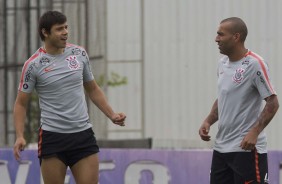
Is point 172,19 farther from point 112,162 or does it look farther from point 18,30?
point 112,162

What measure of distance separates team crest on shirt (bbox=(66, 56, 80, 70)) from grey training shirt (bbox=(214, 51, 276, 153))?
44.3 inches

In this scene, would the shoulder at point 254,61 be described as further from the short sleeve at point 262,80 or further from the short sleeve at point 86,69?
the short sleeve at point 86,69

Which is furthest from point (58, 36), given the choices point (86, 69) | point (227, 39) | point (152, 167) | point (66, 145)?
point (152, 167)

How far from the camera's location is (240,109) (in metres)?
9.07

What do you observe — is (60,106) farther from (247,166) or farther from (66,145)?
(247,166)

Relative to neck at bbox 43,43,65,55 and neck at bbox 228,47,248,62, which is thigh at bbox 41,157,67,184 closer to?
neck at bbox 43,43,65,55

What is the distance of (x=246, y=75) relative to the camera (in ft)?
29.6

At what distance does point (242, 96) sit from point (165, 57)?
28.5 feet

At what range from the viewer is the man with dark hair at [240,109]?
29.4ft

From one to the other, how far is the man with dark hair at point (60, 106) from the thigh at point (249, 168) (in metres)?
0.99

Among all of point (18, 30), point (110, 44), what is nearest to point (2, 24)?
point (18, 30)

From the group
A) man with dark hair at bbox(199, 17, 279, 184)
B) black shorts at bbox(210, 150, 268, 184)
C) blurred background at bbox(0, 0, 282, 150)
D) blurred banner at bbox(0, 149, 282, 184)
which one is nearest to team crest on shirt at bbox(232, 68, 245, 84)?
man with dark hair at bbox(199, 17, 279, 184)

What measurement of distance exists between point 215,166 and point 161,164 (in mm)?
2778

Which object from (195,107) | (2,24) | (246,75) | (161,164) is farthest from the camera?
(195,107)
